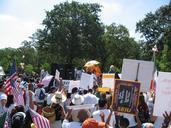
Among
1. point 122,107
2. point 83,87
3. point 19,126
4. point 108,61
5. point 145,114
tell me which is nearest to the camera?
point 19,126

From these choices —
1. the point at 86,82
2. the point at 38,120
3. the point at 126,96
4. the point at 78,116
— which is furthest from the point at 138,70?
the point at 86,82

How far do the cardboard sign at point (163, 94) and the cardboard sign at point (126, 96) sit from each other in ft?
1.25

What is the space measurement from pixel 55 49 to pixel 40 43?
375 cm

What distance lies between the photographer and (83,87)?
18344 millimetres

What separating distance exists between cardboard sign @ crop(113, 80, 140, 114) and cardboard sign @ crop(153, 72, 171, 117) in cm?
38

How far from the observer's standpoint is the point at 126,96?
9.49m

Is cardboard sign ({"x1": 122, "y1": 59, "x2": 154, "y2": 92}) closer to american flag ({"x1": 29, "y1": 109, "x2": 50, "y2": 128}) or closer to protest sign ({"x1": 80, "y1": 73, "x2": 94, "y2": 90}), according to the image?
american flag ({"x1": 29, "y1": 109, "x2": 50, "y2": 128})

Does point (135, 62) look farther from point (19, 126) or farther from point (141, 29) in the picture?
point (141, 29)

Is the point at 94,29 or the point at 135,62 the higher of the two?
the point at 94,29

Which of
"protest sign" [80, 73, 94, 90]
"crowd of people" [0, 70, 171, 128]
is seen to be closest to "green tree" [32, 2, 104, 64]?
"protest sign" [80, 73, 94, 90]

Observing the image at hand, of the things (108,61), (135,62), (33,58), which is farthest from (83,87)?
(33,58)

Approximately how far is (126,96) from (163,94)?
0.67m

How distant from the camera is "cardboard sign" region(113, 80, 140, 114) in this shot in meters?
9.42

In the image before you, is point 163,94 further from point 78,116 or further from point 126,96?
point 78,116
